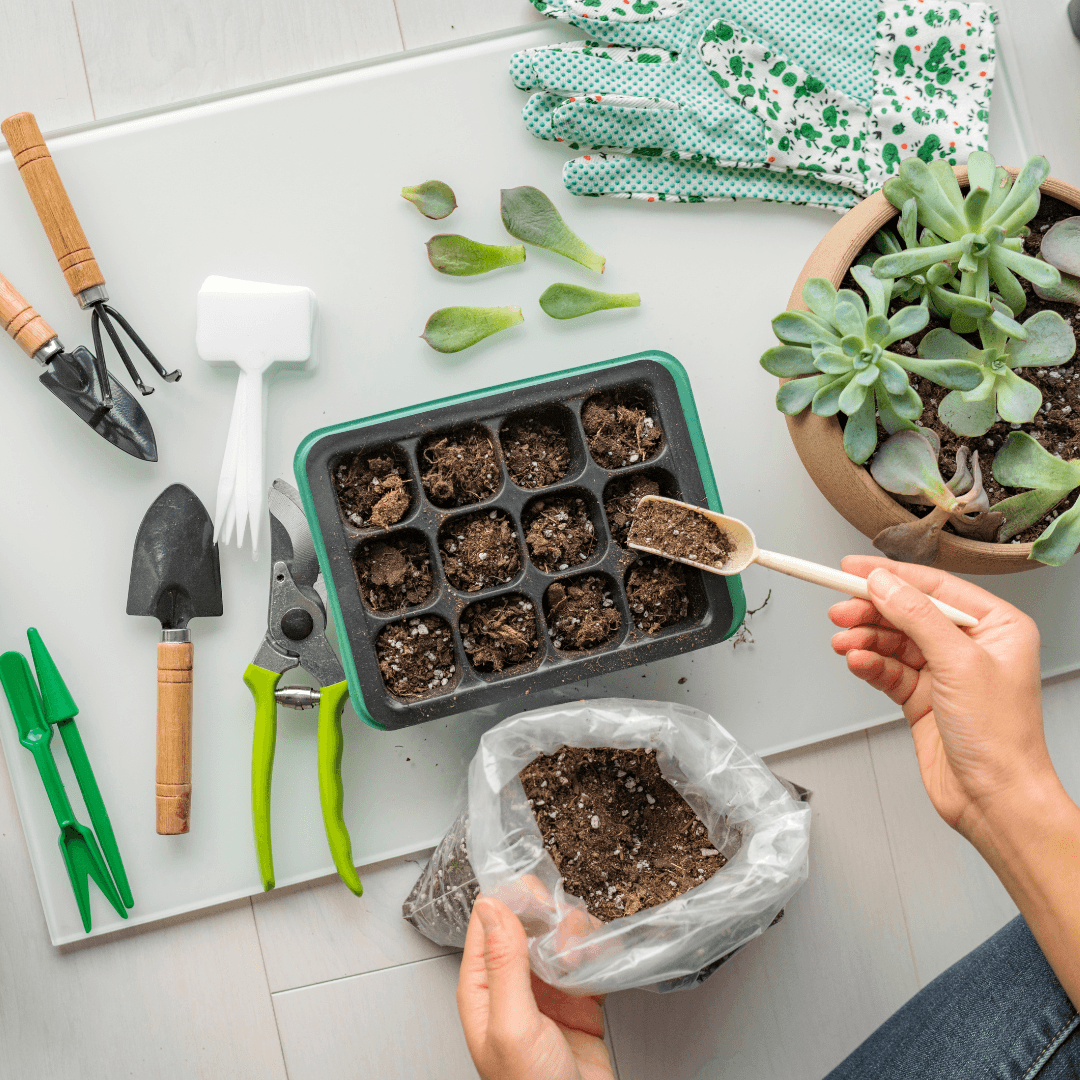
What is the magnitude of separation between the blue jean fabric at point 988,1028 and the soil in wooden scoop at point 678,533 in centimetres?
51

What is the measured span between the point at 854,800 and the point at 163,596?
788mm

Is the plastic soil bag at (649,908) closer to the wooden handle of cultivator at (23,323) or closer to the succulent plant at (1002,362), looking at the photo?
the succulent plant at (1002,362)

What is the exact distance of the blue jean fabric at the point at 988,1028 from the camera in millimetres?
789

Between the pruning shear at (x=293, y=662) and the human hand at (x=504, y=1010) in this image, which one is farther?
the pruning shear at (x=293, y=662)

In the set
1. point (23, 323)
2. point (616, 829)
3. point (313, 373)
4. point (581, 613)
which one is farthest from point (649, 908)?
point (23, 323)

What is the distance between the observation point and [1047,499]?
0.69m

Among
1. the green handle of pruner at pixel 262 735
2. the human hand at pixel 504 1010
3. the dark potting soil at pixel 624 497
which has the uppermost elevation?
the dark potting soil at pixel 624 497

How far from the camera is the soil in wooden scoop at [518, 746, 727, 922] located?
0.77m

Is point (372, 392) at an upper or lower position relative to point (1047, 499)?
→ upper

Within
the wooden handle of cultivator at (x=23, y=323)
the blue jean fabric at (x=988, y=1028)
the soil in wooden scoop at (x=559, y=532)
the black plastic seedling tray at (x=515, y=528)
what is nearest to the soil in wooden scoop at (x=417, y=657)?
the black plastic seedling tray at (x=515, y=528)

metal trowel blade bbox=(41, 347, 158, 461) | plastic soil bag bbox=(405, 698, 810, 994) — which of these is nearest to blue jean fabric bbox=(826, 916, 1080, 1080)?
plastic soil bag bbox=(405, 698, 810, 994)

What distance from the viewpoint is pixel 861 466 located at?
72cm

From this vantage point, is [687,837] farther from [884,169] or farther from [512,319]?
[884,169]

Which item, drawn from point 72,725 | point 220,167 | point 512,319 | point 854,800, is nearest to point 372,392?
point 512,319
